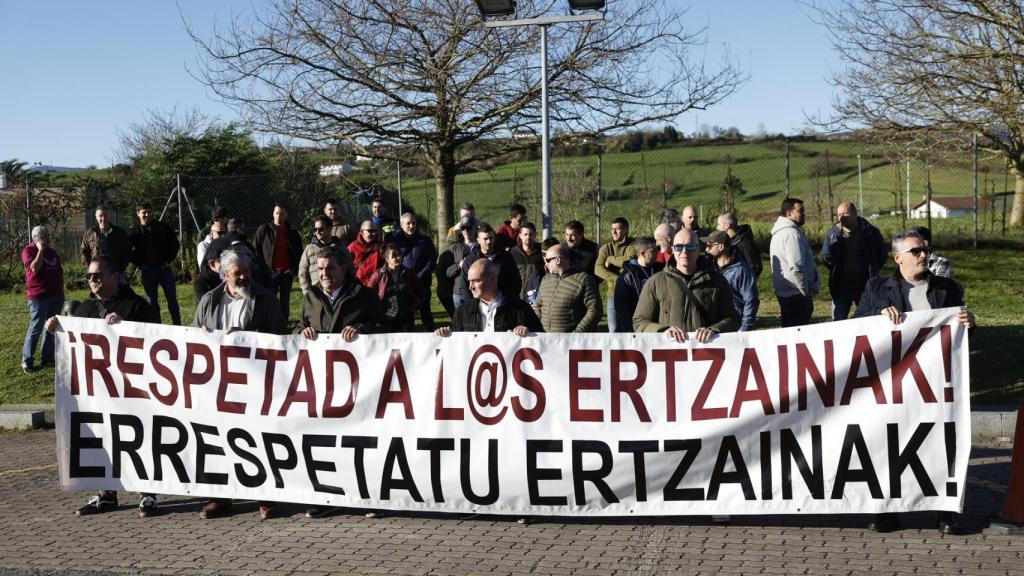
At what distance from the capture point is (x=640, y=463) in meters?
7.45

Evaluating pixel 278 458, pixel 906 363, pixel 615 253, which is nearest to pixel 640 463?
pixel 906 363

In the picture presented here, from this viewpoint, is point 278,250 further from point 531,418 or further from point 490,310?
point 531,418

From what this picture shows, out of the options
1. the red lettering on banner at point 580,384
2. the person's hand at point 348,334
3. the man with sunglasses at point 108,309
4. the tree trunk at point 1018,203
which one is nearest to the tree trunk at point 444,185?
the man with sunglasses at point 108,309

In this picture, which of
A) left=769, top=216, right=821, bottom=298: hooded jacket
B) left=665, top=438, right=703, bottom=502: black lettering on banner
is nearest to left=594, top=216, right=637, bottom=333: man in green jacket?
left=769, top=216, right=821, bottom=298: hooded jacket

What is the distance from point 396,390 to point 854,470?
118 inches

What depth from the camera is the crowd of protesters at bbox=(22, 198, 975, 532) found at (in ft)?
26.6

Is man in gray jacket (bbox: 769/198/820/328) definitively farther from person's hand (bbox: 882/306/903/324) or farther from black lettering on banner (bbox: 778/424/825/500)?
black lettering on banner (bbox: 778/424/825/500)

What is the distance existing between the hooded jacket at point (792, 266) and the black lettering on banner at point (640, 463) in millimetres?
4760

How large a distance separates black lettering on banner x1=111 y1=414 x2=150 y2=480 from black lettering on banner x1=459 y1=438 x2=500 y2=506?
7.63 ft

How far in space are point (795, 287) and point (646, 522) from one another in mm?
4844

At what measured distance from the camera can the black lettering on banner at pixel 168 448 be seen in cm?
814

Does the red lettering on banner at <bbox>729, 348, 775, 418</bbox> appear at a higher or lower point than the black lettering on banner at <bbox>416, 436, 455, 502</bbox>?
higher

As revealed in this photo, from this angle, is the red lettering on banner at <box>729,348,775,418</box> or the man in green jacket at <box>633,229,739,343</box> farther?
the man in green jacket at <box>633,229,739,343</box>

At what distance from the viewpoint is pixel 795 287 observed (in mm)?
11812
